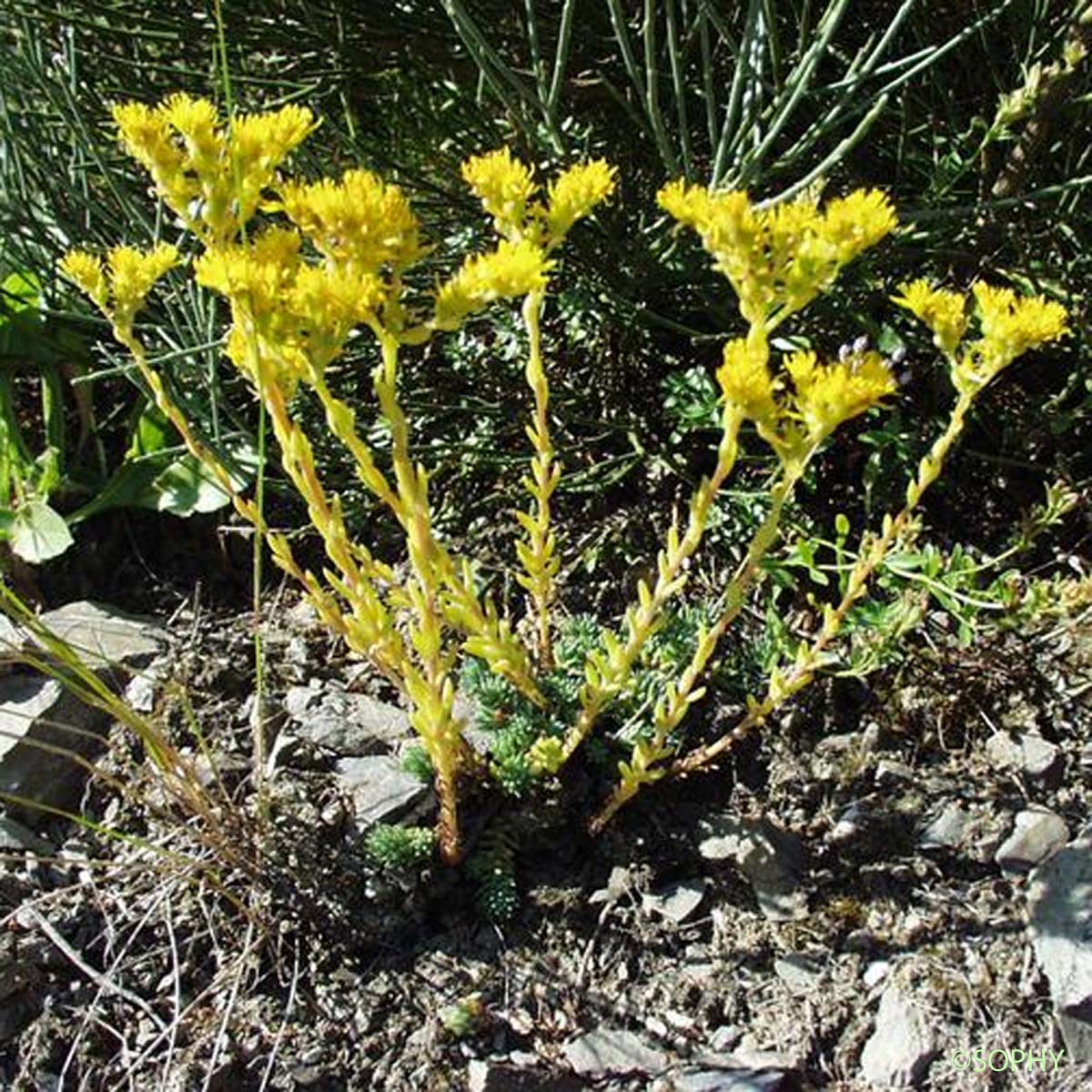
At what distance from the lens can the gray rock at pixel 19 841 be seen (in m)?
1.90

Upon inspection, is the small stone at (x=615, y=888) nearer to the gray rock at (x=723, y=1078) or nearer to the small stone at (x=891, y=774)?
the gray rock at (x=723, y=1078)

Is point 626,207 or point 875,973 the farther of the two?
point 626,207

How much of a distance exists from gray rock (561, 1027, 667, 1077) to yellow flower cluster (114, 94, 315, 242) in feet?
3.50

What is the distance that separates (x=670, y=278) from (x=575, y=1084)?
3.96 ft

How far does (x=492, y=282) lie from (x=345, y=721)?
3.16ft

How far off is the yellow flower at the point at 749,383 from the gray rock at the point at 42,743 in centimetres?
117

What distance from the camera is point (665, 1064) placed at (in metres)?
1.59

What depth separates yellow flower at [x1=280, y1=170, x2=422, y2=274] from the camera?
115cm

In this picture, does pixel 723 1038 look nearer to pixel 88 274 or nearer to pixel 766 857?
pixel 766 857

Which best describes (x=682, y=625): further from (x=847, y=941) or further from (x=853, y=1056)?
(x=853, y=1056)

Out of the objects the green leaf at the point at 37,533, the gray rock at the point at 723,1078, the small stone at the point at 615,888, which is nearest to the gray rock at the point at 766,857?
the small stone at the point at 615,888

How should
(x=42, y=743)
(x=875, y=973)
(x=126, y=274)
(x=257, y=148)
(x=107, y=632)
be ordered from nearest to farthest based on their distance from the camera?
1. (x=257, y=148)
2. (x=126, y=274)
3. (x=875, y=973)
4. (x=42, y=743)
5. (x=107, y=632)

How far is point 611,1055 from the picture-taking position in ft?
5.28

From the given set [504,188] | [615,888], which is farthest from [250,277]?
[615,888]
